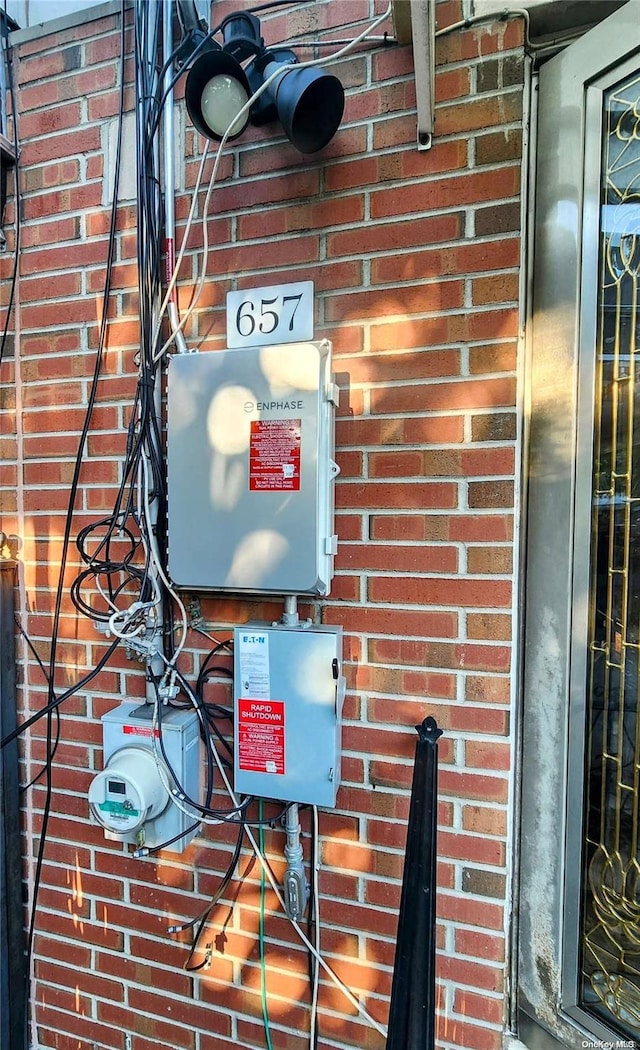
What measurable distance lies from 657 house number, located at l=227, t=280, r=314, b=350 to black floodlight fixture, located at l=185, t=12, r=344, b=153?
0.31m

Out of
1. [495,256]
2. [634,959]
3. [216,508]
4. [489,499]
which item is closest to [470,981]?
[634,959]

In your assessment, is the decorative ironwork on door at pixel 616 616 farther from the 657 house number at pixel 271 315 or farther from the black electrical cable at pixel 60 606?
the black electrical cable at pixel 60 606

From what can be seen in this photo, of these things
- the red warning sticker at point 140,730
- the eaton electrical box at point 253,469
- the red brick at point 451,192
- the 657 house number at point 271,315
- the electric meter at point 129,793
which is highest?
the red brick at point 451,192

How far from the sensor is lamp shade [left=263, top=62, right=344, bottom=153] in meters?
1.14

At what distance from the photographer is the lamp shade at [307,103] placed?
1.14 m

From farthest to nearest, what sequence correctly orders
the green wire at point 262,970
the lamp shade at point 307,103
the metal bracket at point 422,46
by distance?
1. the green wire at point 262,970
2. the lamp shade at point 307,103
3. the metal bracket at point 422,46

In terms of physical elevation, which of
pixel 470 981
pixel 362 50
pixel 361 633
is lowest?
pixel 470 981

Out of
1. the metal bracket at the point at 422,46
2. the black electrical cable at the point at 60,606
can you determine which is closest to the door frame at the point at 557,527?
the metal bracket at the point at 422,46

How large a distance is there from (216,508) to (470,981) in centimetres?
122

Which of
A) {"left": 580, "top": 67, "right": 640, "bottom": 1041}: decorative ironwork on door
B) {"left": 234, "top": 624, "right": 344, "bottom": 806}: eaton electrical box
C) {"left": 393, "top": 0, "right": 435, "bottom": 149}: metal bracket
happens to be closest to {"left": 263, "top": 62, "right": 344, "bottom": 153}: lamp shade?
{"left": 393, "top": 0, "right": 435, "bottom": 149}: metal bracket

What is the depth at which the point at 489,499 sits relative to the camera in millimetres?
1208

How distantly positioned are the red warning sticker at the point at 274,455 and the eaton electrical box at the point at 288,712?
0.34m

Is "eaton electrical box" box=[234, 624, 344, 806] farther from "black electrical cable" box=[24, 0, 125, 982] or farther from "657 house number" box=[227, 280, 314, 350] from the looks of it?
"657 house number" box=[227, 280, 314, 350]

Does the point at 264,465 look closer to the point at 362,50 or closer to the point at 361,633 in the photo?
the point at 361,633
